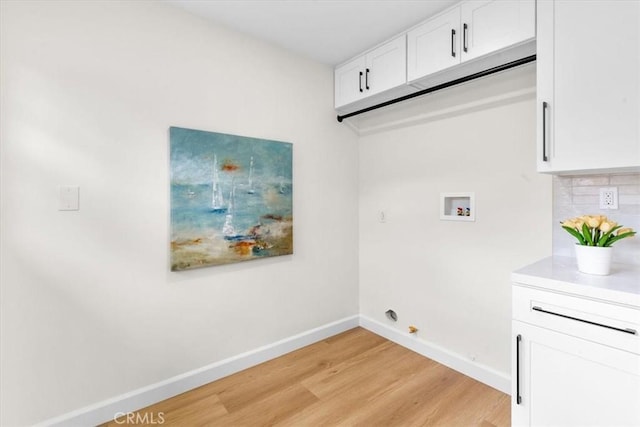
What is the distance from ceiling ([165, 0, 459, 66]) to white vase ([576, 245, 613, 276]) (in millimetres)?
1579

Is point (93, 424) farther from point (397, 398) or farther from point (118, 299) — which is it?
point (397, 398)

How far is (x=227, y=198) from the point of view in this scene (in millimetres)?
2109

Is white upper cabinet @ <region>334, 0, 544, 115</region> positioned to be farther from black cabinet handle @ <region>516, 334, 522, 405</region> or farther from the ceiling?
black cabinet handle @ <region>516, 334, 522, 405</region>

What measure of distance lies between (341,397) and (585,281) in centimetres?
148

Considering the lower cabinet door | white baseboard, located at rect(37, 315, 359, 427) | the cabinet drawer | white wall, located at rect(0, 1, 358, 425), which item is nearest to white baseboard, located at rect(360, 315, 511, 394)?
white baseboard, located at rect(37, 315, 359, 427)

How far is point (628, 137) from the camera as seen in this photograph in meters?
1.29

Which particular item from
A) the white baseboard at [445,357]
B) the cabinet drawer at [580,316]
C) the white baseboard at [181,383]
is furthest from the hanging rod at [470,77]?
the white baseboard at [181,383]

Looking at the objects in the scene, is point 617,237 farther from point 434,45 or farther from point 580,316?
point 434,45

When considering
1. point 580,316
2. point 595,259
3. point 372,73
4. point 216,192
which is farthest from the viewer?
point 372,73

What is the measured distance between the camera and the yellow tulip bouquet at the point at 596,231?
1369mm

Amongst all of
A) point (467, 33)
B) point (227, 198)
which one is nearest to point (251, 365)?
point (227, 198)

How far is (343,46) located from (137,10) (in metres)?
1.40

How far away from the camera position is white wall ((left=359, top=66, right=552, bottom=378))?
1.89 m

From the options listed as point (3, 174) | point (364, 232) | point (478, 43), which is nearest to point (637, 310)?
point (478, 43)
